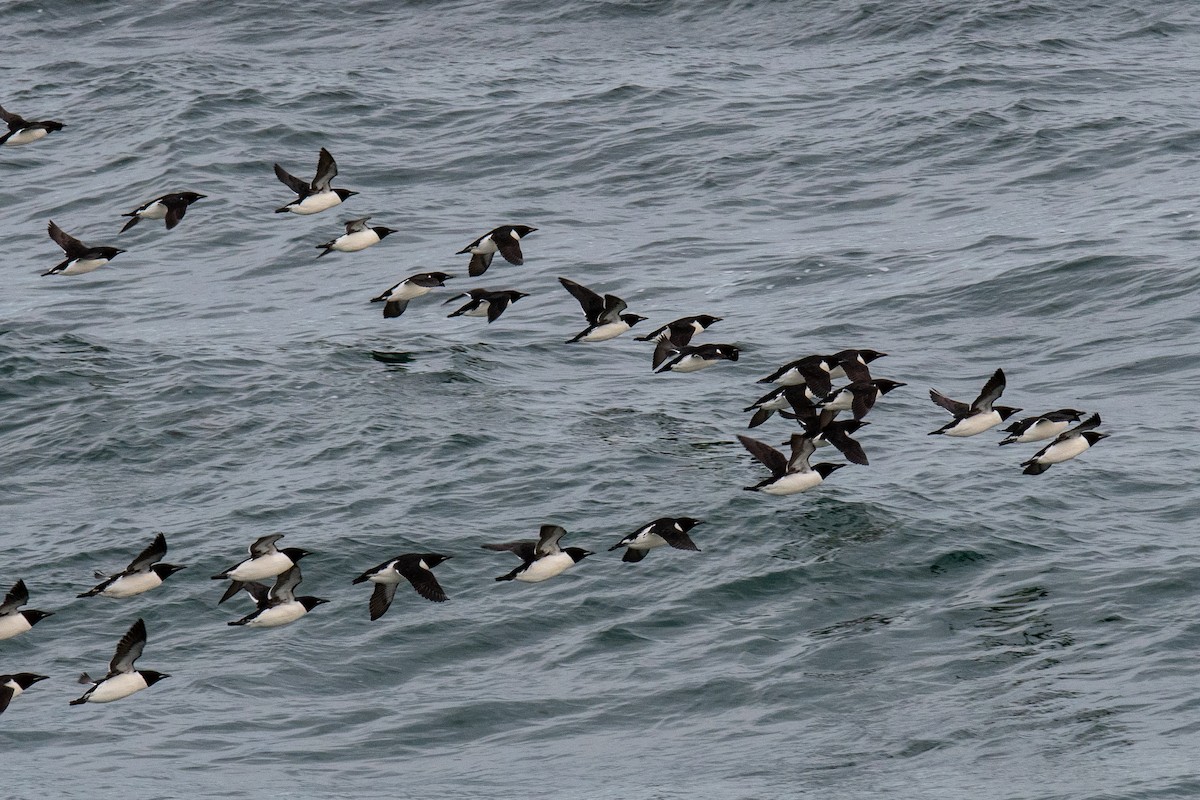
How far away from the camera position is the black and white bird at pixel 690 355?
22.5 metres

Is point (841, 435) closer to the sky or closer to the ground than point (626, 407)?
closer to the sky

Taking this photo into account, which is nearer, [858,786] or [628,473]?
[858,786]

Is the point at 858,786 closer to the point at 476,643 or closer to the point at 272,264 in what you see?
the point at 476,643

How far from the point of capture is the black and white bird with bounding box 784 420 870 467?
20.4 m

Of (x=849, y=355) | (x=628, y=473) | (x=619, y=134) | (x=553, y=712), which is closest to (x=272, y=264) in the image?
(x=619, y=134)

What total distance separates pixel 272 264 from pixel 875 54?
666 inches

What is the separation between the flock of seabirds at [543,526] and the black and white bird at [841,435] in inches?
0.6

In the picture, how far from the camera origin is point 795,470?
20.3m

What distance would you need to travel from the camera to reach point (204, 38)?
1864 inches

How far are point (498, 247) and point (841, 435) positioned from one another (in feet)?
15.8

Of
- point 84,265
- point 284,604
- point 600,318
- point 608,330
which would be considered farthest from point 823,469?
point 84,265

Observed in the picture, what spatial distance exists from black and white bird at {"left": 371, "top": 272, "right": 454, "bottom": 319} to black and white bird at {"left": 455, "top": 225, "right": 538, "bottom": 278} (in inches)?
21.4

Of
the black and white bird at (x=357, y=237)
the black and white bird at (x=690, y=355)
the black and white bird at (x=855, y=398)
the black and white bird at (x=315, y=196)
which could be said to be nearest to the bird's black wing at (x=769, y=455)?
the black and white bird at (x=855, y=398)

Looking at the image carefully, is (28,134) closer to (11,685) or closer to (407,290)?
(407,290)
